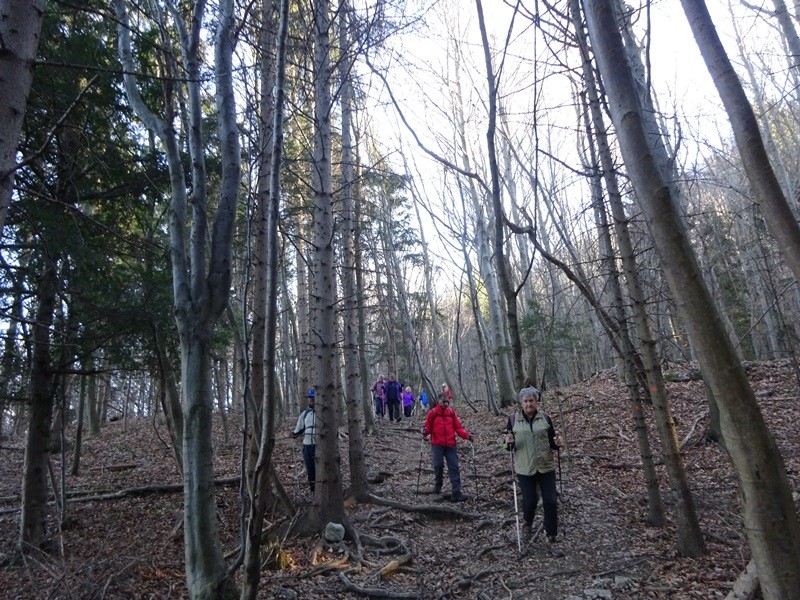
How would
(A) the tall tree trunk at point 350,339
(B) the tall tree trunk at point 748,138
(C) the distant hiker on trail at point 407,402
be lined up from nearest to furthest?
(B) the tall tree trunk at point 748,138
(A) the tall tree trunk at point 350,339
(C) the distant hiker on trail at point 407,402

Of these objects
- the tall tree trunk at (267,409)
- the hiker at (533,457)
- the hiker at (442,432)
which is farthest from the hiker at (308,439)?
the tall tree trunk at (267,409)

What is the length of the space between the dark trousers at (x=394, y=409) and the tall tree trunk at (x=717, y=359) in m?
17.7

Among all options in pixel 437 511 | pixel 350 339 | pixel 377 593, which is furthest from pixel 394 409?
pixel 377 593

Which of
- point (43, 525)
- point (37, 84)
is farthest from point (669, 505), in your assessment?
point (37, 84)

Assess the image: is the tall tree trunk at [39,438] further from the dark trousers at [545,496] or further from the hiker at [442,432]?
the dark trousers at [545,496]

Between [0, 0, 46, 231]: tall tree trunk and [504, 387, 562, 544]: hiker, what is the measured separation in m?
5.11

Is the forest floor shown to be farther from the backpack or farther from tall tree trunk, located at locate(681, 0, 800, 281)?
the backpack

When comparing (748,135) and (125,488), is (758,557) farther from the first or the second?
(125,488)

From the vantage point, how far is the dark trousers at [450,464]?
25.9 feet

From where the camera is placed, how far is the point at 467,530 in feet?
21.9

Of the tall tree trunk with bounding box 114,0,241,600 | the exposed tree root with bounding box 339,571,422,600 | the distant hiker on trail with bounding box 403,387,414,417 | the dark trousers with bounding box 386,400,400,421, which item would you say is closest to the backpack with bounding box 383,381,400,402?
the dark trousers with bounding box 386,400,400,421

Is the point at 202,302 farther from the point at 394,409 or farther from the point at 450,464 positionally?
the point at 394,409

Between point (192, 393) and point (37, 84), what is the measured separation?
462 centimetres

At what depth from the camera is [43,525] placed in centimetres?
670
